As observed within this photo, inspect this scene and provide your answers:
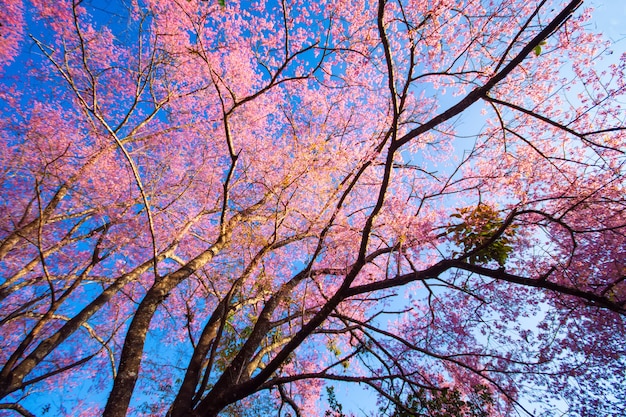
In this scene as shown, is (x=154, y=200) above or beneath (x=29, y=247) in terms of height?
above

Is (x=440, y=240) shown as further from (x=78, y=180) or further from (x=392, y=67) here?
(x=78, y=180)

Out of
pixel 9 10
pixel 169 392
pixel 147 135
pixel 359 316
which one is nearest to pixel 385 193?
pixel 359 316

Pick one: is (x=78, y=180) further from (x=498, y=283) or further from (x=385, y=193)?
(x=498, y=283)

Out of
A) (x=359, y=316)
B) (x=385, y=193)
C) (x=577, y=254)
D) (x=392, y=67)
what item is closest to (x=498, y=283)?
(x=577, y=254)

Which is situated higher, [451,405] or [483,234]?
[483,234]

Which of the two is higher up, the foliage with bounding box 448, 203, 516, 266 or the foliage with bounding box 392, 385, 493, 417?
the foliage with bounding box 448, 203, 516, 266

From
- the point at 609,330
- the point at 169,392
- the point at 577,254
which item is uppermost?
the point at 577,254

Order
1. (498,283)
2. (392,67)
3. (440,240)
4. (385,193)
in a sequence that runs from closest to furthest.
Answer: (392,67)
(385,193)
(440,240)
(498,283)

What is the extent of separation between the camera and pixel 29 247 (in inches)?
316

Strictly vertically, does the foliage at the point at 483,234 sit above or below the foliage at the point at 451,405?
above

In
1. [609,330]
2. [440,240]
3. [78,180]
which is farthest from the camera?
[78,180]

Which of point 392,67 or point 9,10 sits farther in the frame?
point 9,10

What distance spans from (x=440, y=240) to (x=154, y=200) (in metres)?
7.26

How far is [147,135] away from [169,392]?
269 inches
